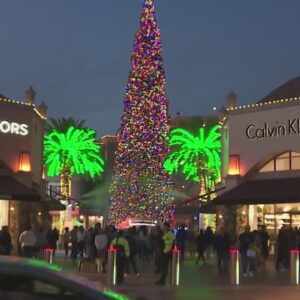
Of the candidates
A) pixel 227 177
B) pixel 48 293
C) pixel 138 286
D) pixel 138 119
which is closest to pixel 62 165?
pixel 138 119

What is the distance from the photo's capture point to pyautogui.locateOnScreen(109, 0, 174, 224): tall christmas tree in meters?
44.2

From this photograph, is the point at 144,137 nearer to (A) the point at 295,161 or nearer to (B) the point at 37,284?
(A) the point at 295,161

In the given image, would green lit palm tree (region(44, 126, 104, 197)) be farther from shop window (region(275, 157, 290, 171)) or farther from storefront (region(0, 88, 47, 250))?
shop window (region(275, 157, 290, 171))

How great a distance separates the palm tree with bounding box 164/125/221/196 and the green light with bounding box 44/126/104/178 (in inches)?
332

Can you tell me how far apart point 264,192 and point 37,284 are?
29.0m

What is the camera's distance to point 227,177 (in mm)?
35750

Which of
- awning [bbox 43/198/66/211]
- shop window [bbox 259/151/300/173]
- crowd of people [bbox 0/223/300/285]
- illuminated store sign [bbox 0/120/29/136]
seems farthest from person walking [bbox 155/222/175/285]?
awning [bbox 43/198/66/211]

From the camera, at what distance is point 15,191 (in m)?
32.6

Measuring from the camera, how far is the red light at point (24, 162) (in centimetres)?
3490

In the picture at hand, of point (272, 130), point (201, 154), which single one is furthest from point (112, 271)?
point (201, 154)

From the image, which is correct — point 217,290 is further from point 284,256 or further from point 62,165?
point 62,165

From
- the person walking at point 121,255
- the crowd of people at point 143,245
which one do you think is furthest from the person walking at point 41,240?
the person walking at point 121,255

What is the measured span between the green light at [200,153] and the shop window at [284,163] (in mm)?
24706

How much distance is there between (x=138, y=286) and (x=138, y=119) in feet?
88.9
